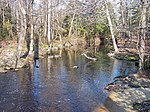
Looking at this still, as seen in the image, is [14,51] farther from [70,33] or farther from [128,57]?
[70,33]

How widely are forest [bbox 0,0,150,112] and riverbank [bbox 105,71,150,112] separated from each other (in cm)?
13

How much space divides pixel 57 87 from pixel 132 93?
4612 millimetres

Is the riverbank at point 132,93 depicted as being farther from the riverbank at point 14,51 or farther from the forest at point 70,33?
the riverbank at point 14,51

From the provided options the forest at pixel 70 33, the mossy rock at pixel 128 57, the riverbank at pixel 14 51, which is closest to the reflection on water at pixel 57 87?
the forest at pixel 70 33

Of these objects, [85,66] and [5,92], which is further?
[85,66]

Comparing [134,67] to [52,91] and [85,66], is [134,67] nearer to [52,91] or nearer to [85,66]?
[85,66]

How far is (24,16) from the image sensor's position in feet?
88.0

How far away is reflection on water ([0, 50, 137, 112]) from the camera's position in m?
13.2

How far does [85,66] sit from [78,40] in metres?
25.0

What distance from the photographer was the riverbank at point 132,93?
13.0 meters

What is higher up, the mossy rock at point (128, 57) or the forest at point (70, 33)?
the forest at point (70, 33)

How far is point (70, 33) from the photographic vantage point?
5009cm

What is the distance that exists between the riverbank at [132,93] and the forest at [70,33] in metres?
0.13

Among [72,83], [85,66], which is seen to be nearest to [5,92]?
[72,83]
